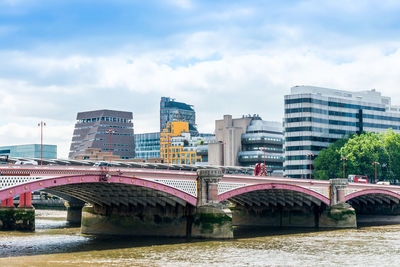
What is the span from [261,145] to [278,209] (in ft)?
289

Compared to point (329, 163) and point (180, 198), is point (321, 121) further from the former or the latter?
point (180, 198)

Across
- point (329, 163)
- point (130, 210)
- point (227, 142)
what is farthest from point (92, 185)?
point (227, 142)

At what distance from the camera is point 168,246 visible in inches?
2021

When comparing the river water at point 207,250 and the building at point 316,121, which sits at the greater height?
the building at point 316,121

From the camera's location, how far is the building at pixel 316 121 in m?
138

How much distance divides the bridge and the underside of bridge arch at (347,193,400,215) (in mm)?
5161

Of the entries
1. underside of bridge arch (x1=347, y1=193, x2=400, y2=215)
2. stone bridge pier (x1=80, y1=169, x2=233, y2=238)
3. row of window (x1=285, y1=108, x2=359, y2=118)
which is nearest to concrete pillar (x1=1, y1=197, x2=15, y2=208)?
stone bridge pier (x1=80, y1=169, x2=233, y2=238)

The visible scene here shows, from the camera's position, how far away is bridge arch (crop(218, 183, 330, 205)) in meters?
60.9

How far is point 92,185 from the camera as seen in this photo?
52.8m

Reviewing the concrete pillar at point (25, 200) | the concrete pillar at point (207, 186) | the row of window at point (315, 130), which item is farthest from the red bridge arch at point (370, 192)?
the row of window at point (315, 130)

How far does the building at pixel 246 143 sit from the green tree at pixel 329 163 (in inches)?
1165

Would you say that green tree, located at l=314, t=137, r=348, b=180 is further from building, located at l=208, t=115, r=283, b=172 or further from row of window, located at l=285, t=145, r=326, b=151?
building, located at l=208, t=115, r=283, b=172

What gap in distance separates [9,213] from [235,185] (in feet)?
83.7

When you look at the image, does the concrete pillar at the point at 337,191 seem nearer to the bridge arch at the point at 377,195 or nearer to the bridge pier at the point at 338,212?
the bridge pier at the point at 338,212
